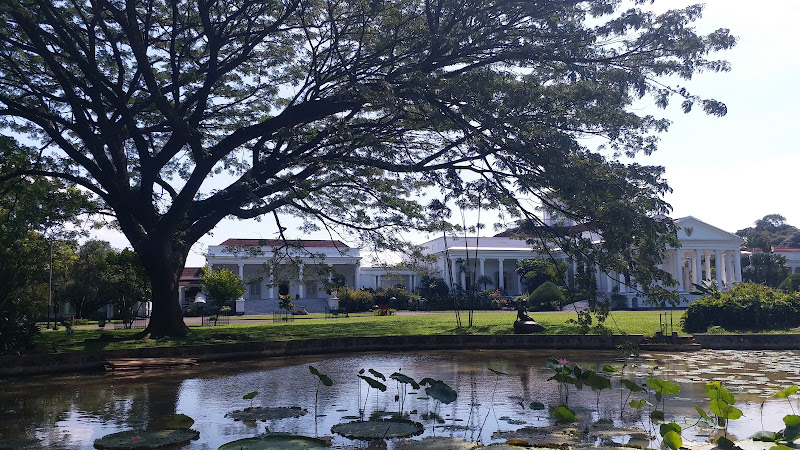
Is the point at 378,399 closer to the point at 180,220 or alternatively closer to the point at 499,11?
the point at 499,11

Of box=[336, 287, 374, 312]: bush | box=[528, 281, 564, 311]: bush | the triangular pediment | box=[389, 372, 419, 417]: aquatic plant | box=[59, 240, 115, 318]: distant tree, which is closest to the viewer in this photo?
box=[389, 372, 419, 417]: aquatic plant

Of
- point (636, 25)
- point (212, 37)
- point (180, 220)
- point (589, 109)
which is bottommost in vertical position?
point (180, 220)

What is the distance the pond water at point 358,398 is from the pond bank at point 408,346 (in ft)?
3.28

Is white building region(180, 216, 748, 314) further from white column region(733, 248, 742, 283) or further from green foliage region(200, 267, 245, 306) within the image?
green foliage region(200, 267, 245, 306)

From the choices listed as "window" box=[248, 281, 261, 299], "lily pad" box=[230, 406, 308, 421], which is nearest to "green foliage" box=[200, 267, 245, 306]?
"lily pad" box=[230, 406, 308, 421]

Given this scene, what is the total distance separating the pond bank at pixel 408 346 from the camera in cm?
1398

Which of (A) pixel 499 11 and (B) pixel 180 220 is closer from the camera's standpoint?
(A) pixel 499 11

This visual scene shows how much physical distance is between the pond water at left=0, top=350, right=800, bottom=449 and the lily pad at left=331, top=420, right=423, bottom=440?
123 millimetres

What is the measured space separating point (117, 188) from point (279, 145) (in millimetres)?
4678

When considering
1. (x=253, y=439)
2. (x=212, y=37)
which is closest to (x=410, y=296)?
(x=212, y=37)

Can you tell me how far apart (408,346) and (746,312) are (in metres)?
10.5

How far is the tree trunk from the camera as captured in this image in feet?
61.5

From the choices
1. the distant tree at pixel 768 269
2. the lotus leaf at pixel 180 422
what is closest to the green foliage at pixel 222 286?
the lotus leaf at pixel 180 422

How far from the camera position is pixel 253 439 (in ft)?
18.4
